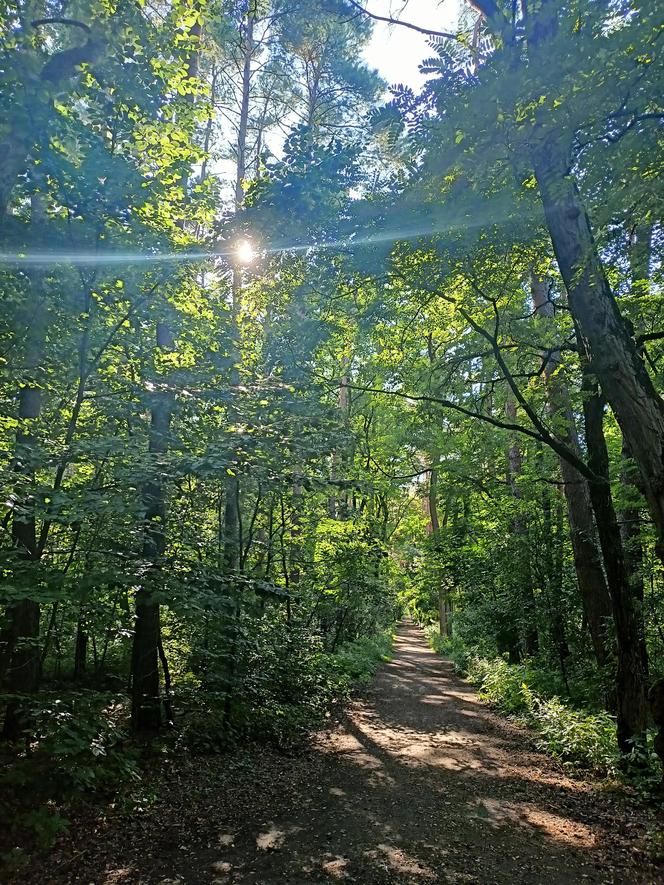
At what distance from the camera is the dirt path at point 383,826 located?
3.90m

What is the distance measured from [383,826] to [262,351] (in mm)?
6472

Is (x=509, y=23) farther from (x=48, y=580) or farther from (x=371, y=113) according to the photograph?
(x=48, y=580)

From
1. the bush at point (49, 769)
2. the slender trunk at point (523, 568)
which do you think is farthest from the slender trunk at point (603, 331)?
the slender trunk at point (523, 568)

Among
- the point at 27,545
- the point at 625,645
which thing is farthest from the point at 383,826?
the point at 27,545

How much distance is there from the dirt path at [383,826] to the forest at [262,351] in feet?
0.38

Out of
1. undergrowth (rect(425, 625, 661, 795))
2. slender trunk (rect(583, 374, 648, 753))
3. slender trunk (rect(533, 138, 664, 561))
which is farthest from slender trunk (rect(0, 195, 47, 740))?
undergrowth (rect(425, 625, 661, 795))

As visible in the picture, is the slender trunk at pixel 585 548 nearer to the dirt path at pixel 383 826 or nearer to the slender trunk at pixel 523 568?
the slender trunk at pixel 523 568

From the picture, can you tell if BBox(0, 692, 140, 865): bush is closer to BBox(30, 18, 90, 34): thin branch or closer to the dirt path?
the dirt path

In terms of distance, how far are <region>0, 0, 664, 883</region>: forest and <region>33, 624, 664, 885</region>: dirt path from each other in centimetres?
11

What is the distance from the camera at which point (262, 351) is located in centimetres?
831

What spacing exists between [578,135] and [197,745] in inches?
308

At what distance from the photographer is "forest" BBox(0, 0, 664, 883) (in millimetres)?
4008

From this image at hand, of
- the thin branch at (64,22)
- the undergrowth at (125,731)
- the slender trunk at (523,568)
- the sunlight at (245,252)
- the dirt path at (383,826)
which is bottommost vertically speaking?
the dirt path at (383,826)

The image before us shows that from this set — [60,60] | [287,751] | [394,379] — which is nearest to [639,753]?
[287,751]
